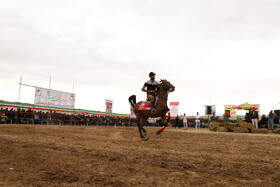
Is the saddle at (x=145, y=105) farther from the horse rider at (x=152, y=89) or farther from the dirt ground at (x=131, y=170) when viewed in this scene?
the dirt ground at (x=131, y=170)

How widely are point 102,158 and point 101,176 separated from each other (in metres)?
1.42

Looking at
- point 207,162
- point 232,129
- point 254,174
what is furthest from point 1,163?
point 232,129

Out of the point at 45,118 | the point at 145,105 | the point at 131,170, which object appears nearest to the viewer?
the point at 131,170

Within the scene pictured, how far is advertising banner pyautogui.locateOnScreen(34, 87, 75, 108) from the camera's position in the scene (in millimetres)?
29109

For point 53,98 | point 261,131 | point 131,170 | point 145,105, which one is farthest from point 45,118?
point 131,170

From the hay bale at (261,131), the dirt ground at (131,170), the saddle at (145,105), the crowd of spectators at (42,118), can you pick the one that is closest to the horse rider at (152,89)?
the saddle at (145,105)

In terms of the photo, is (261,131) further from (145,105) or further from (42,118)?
(42,118)

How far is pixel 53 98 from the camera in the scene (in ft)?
102

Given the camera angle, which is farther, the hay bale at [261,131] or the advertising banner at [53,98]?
the advertising banner at [53,98]

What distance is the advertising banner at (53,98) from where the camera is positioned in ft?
95.5

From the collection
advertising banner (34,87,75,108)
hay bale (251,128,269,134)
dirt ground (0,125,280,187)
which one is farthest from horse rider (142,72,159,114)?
advertising banner (34,87,75,108)

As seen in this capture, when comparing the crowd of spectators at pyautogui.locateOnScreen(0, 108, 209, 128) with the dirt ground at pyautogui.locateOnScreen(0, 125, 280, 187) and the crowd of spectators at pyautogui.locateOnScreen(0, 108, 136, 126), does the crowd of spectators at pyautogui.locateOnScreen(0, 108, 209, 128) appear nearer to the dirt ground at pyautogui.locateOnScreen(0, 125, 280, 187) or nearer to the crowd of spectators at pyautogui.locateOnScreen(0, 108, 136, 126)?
the crowd of spectators at pyautogui.locateOnScreen(0, 108, 136, 126)

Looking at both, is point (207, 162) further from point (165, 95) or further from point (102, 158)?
point (165, 95)

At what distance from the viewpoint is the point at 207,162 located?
4395mm
